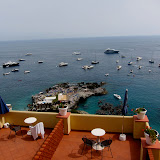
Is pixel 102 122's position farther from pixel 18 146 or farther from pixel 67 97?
pixel 67 97

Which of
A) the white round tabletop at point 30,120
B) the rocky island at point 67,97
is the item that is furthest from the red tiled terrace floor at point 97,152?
the rocky island at point 67,97

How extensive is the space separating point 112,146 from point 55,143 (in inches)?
101

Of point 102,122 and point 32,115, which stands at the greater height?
point 32,115

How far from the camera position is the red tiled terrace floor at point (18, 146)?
22.8 ft

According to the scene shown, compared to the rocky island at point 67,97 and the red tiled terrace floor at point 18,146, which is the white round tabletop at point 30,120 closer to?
the red tiled terrace floor at point 18,146

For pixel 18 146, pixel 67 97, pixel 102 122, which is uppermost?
pixel 102 122

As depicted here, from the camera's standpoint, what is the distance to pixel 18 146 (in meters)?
7.58

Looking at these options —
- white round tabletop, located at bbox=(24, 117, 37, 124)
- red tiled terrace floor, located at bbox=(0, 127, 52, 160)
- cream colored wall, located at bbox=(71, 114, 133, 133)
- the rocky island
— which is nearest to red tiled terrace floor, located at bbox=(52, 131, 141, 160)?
cream colored wall, located at bbox=(71, 114, 133, 133)

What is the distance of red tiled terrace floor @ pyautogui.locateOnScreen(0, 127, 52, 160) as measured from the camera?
694 centimetres

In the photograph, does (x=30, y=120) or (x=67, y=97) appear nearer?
(x=30, y=120)

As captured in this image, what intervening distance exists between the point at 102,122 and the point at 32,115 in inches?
149

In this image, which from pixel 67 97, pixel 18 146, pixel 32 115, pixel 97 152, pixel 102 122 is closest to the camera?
pixel 97 152

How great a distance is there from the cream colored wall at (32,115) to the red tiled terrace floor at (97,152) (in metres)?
1.13

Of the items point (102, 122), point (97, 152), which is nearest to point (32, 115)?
point (102, 122)
